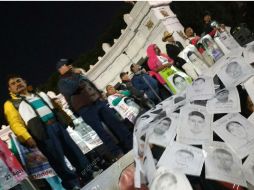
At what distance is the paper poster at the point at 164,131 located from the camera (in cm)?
292

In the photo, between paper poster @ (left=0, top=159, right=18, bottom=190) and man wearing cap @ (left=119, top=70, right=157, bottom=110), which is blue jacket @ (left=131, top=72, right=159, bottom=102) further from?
paper poster @ (left=0, top=159, right=18, bottom=190)

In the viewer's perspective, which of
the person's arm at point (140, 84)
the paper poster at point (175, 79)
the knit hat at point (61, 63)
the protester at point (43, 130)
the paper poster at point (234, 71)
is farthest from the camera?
the paper poster at point (175, 79)

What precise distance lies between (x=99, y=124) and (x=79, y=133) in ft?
3.65

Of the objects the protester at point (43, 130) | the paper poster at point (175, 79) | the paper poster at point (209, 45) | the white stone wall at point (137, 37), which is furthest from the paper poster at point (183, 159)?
the white stone wall at point (137, 37)

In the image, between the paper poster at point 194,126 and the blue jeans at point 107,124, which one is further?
the blue jeans at point 107,124

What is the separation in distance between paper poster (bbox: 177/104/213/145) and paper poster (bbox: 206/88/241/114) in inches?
2.1

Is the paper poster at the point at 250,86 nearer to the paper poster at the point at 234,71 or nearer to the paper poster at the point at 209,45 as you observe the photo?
the paper poster at the point at 234,71

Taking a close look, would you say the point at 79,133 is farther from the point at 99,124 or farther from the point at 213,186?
the point at 213,186

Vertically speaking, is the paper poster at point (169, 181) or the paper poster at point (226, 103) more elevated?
the paper poster at point (226, 103)

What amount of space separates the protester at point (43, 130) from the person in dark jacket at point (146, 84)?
2645 mm

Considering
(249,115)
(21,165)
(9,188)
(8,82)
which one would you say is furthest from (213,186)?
(8,82)

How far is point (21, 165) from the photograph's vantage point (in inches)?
205

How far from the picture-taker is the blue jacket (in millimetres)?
8352

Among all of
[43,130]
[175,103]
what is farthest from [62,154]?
[175,103]
